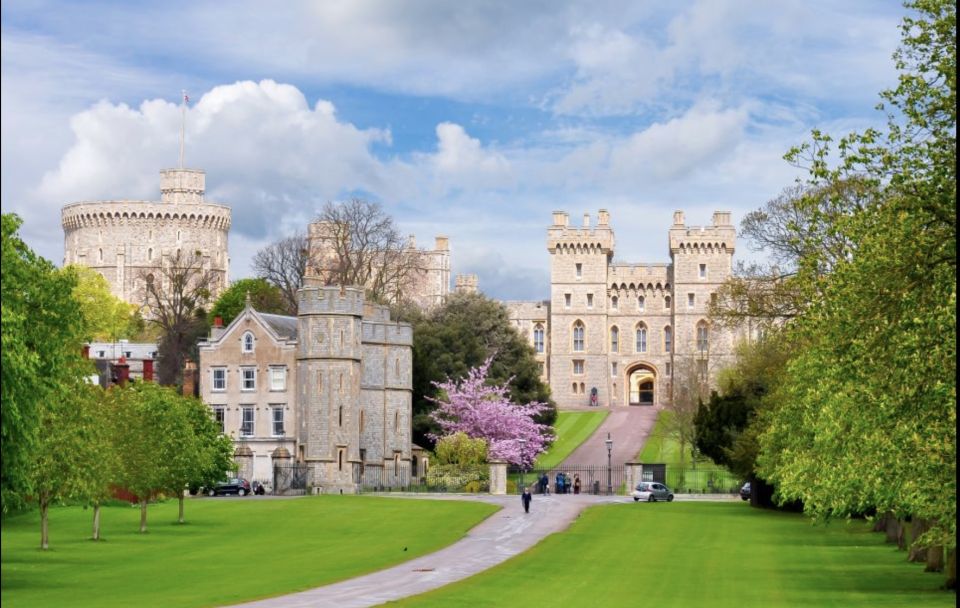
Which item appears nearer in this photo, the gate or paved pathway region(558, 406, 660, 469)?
the gate

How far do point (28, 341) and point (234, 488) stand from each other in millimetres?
43731

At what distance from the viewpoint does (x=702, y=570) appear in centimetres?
3522

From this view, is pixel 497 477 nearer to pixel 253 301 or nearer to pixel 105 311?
pixel 253 301

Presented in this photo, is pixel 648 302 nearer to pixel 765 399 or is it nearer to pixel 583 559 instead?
pixel 765 399

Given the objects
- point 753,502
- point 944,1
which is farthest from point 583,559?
point 753,502

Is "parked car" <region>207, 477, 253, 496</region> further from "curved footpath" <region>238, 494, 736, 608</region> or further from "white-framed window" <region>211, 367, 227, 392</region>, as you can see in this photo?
"curved footpath" <region>238, 494, 736, 608</region>

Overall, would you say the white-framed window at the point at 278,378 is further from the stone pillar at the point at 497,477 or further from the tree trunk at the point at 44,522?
the tree trunk at the point at 44,522

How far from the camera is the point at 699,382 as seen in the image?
106062mm

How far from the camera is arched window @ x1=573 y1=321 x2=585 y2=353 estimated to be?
134500 millimetres

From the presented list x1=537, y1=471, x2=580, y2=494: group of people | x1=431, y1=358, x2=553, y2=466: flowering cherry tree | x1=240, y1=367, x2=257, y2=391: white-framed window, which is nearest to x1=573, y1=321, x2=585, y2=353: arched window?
x1=431, y1=358, x2=553, y2=466: flowering cherry tree

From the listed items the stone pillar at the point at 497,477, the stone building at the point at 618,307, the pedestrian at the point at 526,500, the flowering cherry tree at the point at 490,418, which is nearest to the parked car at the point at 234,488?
the stone pillar at the point at 497,477

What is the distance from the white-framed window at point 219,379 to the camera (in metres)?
76.6

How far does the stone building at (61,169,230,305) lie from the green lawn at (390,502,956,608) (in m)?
114

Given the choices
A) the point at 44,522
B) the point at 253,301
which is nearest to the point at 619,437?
the point at 253,301
